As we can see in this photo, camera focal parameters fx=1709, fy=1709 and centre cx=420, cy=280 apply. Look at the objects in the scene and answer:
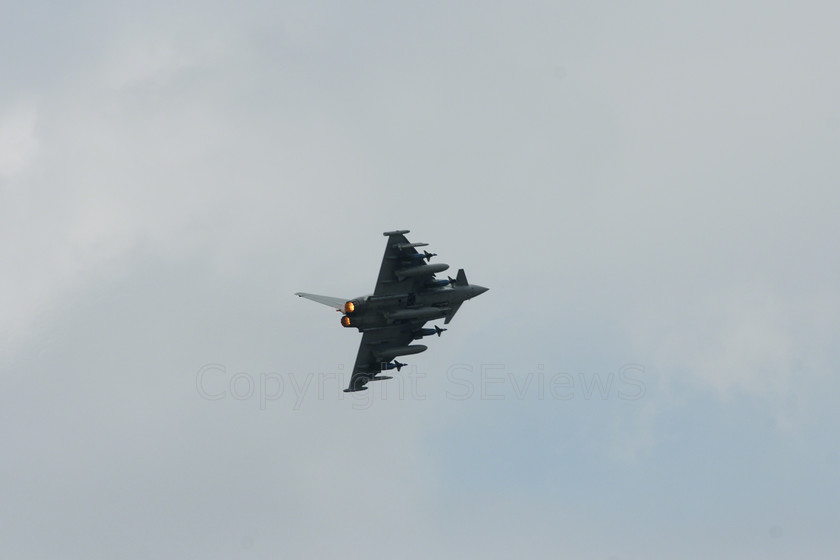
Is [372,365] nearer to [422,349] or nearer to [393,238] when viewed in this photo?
[422,349]

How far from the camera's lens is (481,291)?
105m

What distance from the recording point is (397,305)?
102 metres

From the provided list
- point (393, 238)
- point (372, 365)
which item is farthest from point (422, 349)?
point (393, 238)

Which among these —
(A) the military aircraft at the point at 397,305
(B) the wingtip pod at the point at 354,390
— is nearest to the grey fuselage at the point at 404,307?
(A) the military aircraft at the point at 397,305

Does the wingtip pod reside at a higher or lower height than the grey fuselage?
lower

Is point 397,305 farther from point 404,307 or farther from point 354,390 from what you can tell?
point 354,390

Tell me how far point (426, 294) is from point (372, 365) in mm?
6277

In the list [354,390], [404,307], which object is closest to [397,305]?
[404,307]

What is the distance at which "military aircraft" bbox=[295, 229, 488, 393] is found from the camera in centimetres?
9975

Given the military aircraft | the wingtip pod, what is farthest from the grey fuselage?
the wingtip pod

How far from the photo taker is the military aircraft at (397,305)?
327 feet

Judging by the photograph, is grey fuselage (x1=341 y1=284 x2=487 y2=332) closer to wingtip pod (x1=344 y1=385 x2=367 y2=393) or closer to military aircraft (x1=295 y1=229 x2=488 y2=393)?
military aircraft (x1=295 y1=229 x2=488 y2=393)

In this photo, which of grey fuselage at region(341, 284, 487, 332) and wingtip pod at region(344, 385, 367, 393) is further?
wingtip pod at region(344, 385, 367, 393)

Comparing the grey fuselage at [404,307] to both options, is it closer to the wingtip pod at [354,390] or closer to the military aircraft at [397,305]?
the military aircraft at [397,305]
